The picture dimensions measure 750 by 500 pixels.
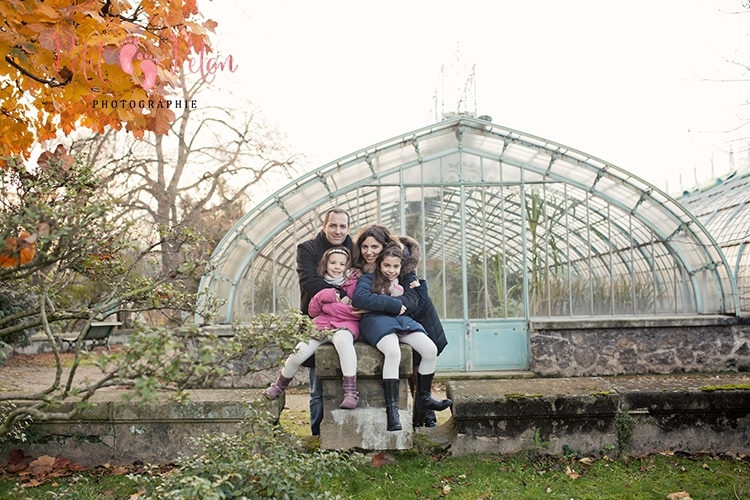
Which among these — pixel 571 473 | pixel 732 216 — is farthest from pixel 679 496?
pixel 732 216

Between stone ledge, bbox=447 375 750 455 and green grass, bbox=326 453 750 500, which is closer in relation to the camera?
green grass, bbox=326 453 750 500

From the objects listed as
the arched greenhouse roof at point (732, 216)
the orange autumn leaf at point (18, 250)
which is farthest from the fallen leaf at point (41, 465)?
the arched greenhouse roof at point (732, 216)

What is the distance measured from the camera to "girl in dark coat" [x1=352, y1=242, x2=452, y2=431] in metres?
4.02

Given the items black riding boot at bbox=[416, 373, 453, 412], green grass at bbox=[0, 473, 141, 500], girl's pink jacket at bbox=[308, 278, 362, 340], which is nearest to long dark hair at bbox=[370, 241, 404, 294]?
girl's pink jacket at bbox=[308, 278, 362, 340]

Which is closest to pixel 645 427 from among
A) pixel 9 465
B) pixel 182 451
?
pixel 182 451

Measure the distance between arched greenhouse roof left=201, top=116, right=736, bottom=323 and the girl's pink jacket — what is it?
A: 618 cm

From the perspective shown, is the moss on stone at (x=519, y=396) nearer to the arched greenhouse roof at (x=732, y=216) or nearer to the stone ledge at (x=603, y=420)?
the stone ledge at (x=603, y=420)

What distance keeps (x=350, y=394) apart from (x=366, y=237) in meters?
1.11

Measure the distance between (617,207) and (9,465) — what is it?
9.46 metres

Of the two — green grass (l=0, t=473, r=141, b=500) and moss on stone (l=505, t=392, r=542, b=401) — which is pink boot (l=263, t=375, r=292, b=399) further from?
moss on stone (l=505, t=392, r=542, b=401)

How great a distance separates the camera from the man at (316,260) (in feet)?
15.3

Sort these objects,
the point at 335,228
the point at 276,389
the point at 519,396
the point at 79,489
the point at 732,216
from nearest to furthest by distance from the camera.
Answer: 1. the point at 79,489
2. the point at 519,396
3. the point at 276,389
4. the point at 335,228
5. the point at 732,216

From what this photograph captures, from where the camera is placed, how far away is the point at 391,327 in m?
4.12

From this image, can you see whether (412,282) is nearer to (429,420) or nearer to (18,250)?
(429,420)
